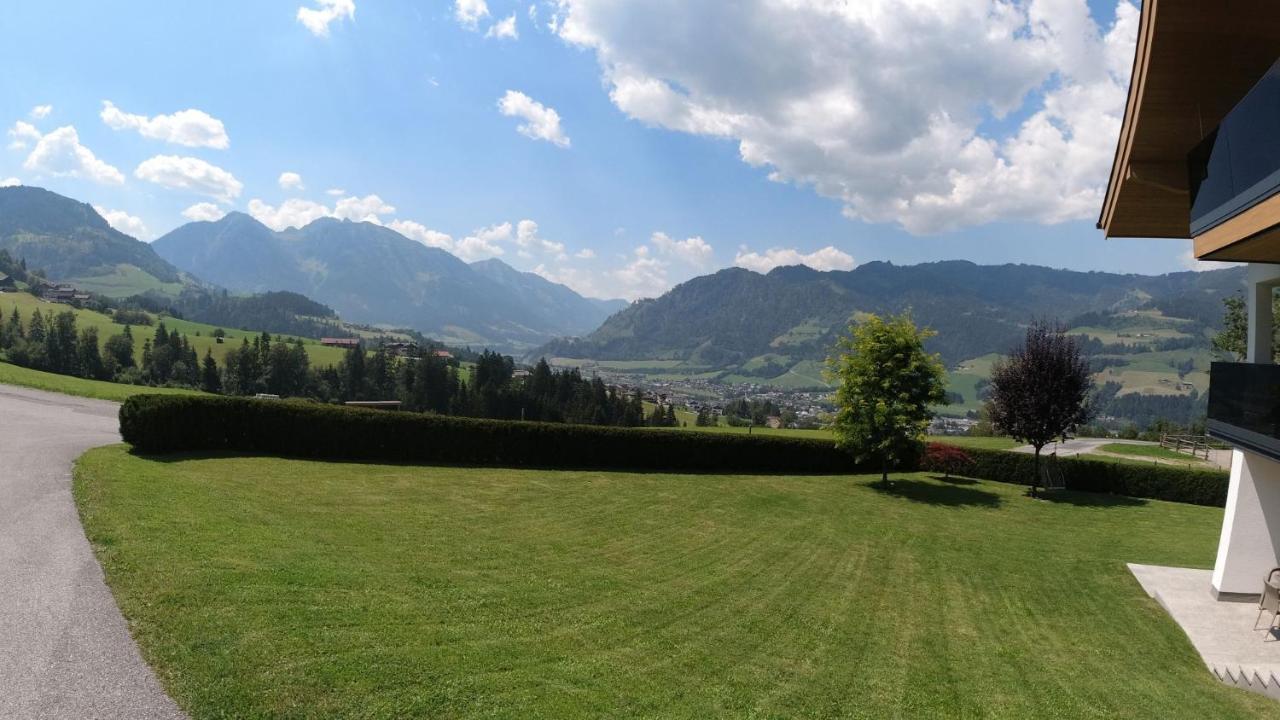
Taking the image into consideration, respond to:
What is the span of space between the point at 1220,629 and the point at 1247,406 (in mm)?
4327

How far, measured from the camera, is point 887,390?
25.5 meters

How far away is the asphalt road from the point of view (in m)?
5.46

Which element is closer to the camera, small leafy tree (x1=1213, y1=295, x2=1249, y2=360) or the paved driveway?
the paved driveway

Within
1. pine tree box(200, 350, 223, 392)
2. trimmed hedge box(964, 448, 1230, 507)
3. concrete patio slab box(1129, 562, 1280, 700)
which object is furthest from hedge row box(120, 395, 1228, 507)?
pine tree box(200, 350, 223, 392)

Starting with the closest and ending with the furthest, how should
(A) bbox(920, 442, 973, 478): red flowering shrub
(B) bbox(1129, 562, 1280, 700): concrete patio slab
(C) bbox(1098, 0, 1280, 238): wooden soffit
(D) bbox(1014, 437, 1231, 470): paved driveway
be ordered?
(B) bbox(1129, 562, 1280, 700): concrete patio slab
(C) bbox(1098, 0, 1280, 238): wooden soffit
(A) bbox(920, 442, 973, 478): red flowering shrub
(D) bbox(1014, 437, 1231, 470): paved driveway

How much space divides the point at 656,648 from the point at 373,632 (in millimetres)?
3638

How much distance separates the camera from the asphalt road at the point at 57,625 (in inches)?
215

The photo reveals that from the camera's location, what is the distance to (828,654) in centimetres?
898

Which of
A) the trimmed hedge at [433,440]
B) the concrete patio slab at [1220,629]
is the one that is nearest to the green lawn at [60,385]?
the trimmed hedge at [433,440]

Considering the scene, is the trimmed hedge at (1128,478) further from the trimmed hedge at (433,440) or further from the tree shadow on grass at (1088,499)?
the trimmed hedge at (433,440)

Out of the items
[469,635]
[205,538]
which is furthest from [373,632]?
[205,538]

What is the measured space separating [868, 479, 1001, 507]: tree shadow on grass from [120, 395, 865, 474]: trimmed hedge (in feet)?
14.3

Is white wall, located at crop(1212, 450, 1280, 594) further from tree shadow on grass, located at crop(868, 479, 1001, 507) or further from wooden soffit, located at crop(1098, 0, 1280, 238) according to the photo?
tree shadow on grass, located at crop(868, 479, 1001, 507)

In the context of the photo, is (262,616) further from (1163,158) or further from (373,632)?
(1163,158)
